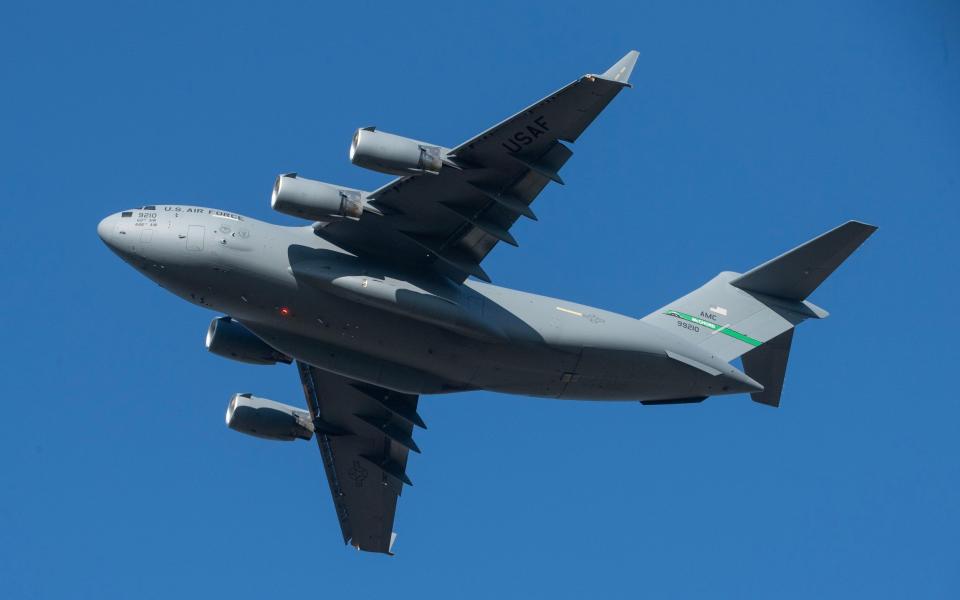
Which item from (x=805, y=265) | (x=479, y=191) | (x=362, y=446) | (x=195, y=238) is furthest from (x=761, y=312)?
(x=195, y=238)

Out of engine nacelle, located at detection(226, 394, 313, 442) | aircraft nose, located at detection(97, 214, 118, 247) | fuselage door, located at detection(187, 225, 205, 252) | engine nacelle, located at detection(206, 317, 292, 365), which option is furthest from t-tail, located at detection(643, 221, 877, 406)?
aircraft nose, located at detection(97, 214, 118, 247)

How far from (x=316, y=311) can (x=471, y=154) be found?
3251mm

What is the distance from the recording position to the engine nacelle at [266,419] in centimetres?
2411

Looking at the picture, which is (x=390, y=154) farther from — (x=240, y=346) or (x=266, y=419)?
(x=266, y=419)

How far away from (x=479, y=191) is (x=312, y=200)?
241 cm

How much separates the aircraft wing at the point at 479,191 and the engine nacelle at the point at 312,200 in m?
0.40

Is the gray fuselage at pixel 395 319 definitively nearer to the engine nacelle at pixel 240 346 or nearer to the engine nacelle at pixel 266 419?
the engine nacelle at pixel 240 346

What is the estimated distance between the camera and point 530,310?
20.5 metres

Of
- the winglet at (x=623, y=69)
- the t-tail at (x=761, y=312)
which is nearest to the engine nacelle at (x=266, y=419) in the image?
the t-tail at (x=761, y=312)

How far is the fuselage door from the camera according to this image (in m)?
19.3

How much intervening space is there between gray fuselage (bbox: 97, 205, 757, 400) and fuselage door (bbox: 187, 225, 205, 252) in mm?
22

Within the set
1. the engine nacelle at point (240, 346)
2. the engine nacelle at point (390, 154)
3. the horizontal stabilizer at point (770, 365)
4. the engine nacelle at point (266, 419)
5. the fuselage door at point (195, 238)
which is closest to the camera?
the engine nacelle at point (390, 154)

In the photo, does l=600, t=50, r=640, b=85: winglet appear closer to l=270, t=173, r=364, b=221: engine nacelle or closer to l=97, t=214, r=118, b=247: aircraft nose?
l=270, t=173, r=364, b=221: engine nacelle

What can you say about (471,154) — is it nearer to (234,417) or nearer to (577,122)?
(577,122)
